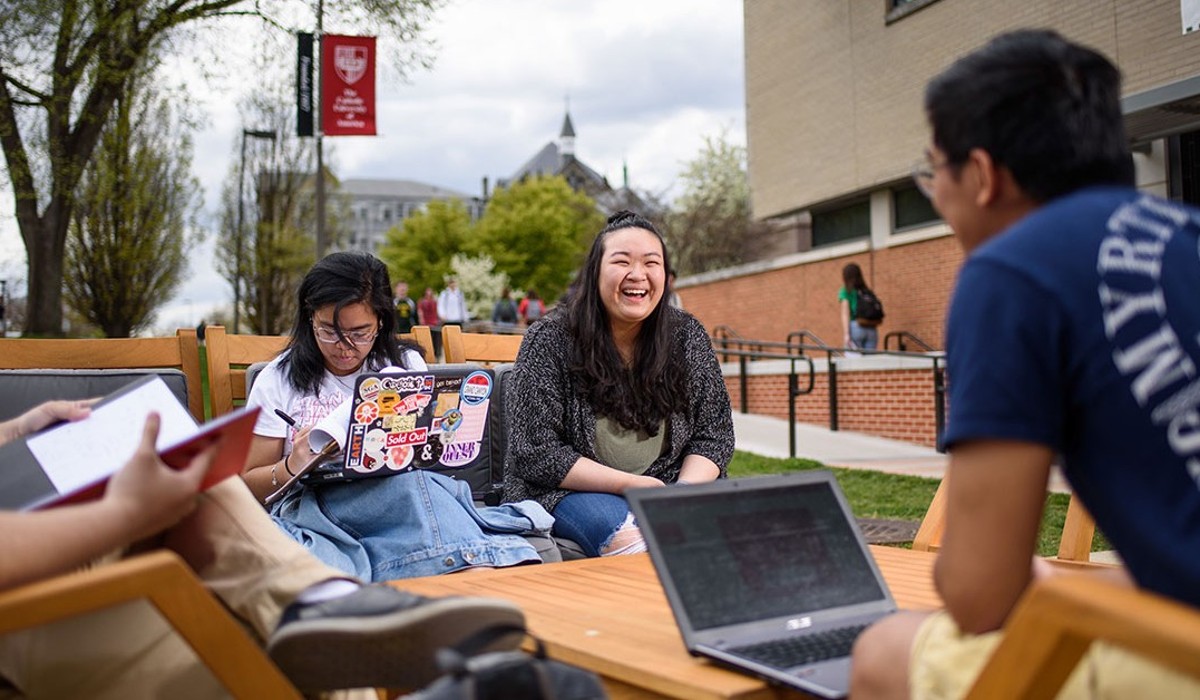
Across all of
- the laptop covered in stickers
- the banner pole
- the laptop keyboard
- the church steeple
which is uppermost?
the church steeple

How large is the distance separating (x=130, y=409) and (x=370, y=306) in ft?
6.09

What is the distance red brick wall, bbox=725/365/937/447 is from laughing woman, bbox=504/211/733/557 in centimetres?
939

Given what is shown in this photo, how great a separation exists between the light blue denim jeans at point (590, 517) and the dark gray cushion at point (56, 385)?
4.46 feet

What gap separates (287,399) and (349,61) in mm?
13540

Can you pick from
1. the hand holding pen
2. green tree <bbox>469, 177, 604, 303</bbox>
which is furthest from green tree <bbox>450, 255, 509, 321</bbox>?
the hand holding pen

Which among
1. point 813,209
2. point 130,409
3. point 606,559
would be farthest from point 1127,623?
point 813,209

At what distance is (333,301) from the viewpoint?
12.9 ft

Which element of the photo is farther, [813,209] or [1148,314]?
[813,209]

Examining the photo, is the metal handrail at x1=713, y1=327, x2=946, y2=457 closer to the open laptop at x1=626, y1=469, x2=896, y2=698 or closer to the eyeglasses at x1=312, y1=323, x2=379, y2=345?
the eyeglasses at x1=312, y1=323, x2=379, y2=345

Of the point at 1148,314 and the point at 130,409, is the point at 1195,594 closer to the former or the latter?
the point at 1148,314

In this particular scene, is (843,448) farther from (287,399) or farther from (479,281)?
(479,281)

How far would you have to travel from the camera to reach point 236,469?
2145 mm

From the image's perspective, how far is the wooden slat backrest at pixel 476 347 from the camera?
5.03 m

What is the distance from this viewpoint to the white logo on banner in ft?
53.9
